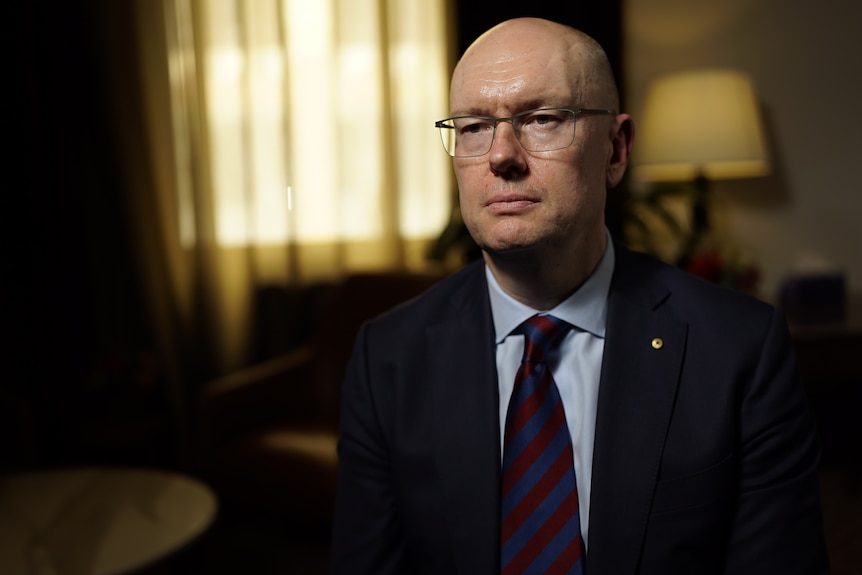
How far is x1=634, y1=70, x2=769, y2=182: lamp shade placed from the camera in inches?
110

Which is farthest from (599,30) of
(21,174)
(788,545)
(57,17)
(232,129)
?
(788,545)

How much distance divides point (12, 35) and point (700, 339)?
A: 10.1 feet

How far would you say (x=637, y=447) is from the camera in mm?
969

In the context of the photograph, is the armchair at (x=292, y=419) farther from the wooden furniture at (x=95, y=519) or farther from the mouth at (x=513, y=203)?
the mouth at (x=513, y=203)

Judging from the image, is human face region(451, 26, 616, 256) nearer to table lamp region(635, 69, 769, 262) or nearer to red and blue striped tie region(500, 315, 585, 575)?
red and blue striped tie region(500, 315, 585, 575)

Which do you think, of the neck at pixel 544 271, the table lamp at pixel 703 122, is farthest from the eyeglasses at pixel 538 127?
the table lamp at pixel 703 122

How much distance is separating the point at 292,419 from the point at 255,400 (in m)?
0.17

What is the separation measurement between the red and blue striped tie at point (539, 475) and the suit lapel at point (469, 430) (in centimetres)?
2

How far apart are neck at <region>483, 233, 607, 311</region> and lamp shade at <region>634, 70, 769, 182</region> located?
6.24 feet

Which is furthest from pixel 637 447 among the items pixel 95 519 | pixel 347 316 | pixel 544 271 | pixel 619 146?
pixel 347 316

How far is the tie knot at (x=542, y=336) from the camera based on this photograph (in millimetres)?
1031

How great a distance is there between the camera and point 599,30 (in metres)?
3.24

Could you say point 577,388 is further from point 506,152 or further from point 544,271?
point 506,152

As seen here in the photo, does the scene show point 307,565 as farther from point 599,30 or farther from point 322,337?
point 599,30
